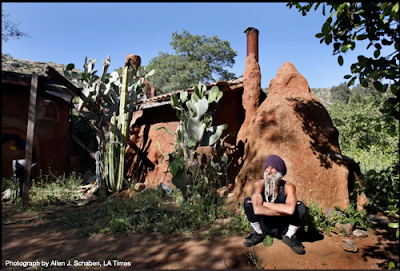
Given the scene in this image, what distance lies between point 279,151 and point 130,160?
15.2 ft

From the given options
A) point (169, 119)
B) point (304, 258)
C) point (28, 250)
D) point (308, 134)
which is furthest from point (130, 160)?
point (304, 258)

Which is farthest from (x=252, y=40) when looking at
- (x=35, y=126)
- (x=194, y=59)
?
(x=194, y=59)

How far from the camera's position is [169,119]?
749 cm

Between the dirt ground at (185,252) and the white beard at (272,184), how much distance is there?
0.62 m

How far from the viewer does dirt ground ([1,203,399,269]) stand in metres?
2.97

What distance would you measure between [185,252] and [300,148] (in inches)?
100

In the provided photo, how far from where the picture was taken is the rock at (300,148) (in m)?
4.23

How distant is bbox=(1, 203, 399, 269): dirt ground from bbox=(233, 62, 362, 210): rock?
0.77 metres

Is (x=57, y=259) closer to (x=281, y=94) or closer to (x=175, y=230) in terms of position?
(x=175, y=230)

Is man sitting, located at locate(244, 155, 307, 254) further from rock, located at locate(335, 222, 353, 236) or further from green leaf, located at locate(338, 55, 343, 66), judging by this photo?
green leaf, located at locate(338, 55, 343, 66)

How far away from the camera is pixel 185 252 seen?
10.7ft

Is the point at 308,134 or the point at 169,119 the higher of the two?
the point at 169,119

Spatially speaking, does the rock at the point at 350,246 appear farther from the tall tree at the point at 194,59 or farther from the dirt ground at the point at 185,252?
the tall tree at the point at 194,59

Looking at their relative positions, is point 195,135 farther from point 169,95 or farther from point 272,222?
point 272,222
